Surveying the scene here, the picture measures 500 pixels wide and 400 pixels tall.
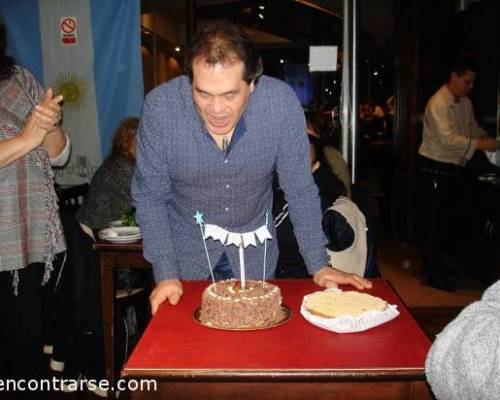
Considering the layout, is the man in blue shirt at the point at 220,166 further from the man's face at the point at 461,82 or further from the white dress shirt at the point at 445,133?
the man's face at the point at 461,82

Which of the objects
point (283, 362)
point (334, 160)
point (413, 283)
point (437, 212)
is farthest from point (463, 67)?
point (283, 362)

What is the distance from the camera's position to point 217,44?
1.63 meters

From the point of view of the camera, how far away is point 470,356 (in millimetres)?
1006

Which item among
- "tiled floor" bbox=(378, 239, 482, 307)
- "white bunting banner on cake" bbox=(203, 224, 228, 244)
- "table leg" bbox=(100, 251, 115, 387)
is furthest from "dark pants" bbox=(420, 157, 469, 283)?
"white bunting banner on cake" bbox=(203, 224, 228, 244)

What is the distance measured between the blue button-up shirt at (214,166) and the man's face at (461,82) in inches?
130

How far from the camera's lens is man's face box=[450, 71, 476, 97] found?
15.7ft

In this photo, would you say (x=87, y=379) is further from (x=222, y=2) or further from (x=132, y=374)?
(x=222, y=2)

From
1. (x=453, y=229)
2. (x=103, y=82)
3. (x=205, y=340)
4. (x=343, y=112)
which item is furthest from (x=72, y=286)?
(x=453, y=229)

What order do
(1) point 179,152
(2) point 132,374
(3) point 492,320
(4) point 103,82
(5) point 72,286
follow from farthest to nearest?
(4) point 103,82 → (5) point 72,286 → (1) point 179,152 → (2) point 132,374 → (3) point 492,320

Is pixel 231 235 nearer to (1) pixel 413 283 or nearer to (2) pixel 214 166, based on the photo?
(2) pixel 214 166

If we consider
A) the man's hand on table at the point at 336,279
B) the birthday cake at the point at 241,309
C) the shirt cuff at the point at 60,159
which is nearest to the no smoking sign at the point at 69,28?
the shirt cuff at the point at 60,159

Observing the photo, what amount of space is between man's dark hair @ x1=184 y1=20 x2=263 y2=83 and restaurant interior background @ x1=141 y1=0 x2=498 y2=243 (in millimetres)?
2483

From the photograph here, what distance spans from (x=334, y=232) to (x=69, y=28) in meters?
2.64

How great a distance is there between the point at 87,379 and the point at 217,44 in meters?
1.97
